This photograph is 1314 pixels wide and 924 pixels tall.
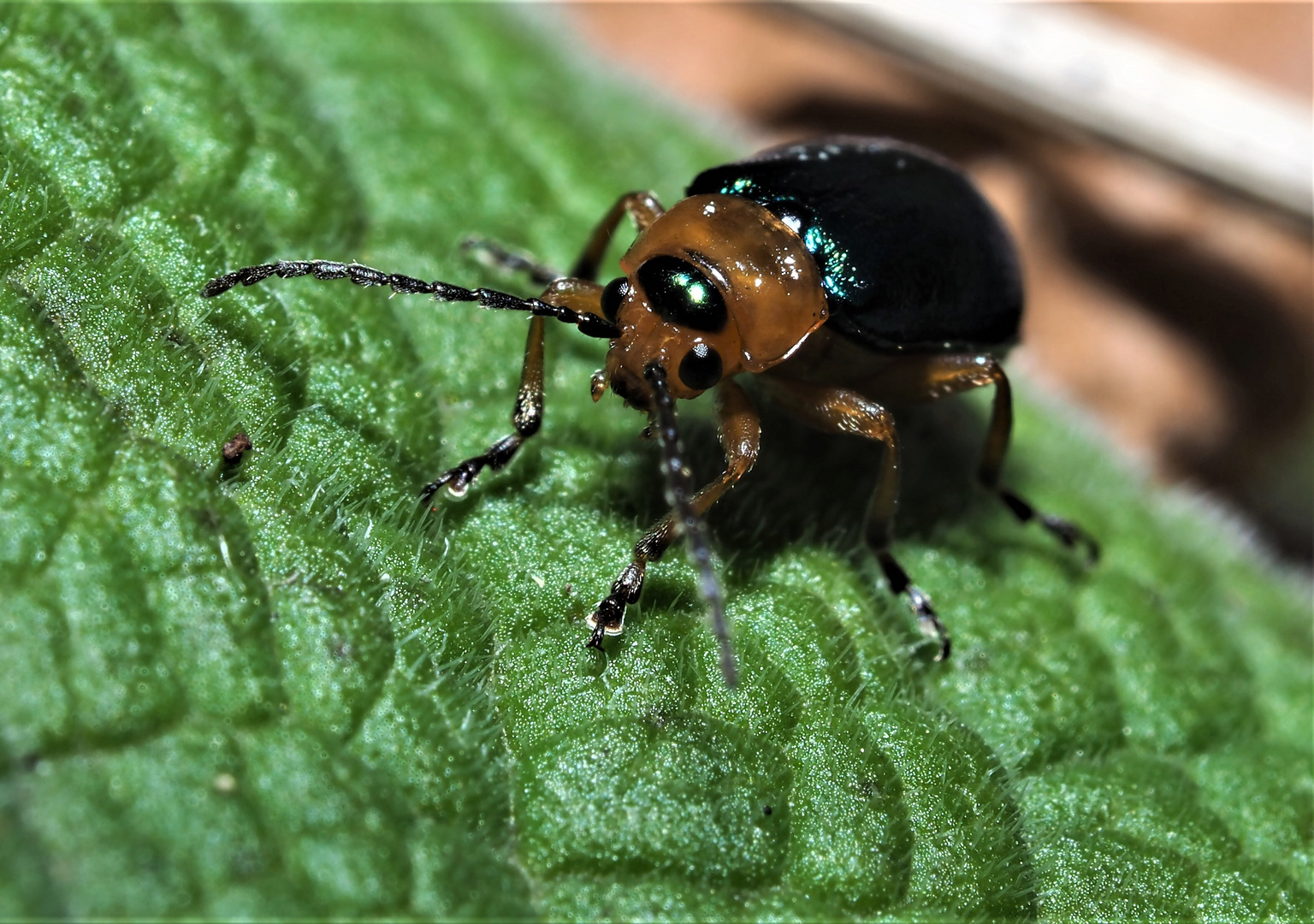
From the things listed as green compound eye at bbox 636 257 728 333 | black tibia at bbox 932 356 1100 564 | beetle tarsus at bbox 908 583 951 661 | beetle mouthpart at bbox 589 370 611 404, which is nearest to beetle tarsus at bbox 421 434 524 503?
beetle mouthpart at bbox 589 370 611 404

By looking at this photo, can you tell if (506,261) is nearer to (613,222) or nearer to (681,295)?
(613,222)

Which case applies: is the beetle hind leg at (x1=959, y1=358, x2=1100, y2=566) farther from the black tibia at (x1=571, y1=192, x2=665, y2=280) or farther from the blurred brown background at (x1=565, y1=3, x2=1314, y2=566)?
the blurred brown background at (x1=565, y1=3, x2=1314, y2=566)

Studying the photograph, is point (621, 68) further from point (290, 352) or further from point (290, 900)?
point (290, 900)

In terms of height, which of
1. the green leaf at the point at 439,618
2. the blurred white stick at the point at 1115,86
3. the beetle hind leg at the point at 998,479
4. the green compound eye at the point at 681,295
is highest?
the blurred white stick at the point at 1115,86

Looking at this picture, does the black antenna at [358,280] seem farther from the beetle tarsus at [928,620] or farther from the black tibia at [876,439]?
the beetle tarsus at [928,620]

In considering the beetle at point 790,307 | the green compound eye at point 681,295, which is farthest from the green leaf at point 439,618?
the green compound eye at point 681,295

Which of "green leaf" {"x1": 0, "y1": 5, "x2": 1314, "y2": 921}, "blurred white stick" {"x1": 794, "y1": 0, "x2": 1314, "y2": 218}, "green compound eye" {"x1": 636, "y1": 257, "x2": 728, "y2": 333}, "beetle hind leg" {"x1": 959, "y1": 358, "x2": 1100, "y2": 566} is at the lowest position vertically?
"green leaf" {"x1": 0, "y1": 5, "x2": 1314, "y2": 921}
